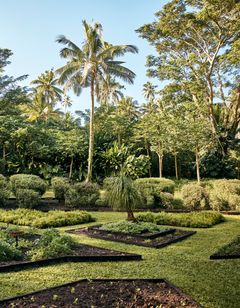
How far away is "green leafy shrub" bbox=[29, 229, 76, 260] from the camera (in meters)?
5.83

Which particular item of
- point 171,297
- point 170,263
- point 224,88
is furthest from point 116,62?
point 171,297

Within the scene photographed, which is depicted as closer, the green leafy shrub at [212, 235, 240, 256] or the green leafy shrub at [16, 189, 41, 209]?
the green leafy shrub at [212, 235, 240, 256]

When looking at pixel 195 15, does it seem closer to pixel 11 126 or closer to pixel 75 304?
pixel 11 126

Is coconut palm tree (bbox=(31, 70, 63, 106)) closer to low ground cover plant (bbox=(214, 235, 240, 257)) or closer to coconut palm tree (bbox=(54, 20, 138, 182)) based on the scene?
coconut palm tree (bbox=(54, 20, 138, 182))

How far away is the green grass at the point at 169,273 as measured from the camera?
434cm

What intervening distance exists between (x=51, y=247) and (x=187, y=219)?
5365 mm

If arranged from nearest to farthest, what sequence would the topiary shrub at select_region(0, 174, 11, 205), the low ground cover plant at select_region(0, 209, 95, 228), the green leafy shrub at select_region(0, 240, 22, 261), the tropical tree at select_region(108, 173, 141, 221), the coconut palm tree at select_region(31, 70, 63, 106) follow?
the green leafy shrub at select_region(0, 240, 22, 261), the tropical tree at select_region(108, 173, 141, 221), the low ground cover plant at select_region(0, 209, 95, 228), the topiary shrub at select_region(0, 174, 11, 205), the coconut palm tree at select_region(31, 70, 63, 106)

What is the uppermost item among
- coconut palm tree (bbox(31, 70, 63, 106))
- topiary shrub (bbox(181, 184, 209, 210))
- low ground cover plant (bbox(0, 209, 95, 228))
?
coconut palm tree (bbox(31, 70, 63, 106))

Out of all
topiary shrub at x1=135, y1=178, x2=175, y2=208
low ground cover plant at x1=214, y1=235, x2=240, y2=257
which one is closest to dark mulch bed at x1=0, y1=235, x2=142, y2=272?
low ground cover plant at x1=214, y1=235, x2=240, y2=257

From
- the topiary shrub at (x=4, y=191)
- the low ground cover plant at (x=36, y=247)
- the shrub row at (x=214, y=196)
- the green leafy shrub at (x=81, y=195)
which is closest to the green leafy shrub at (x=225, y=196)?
the shrub row at (x=214, y=196)

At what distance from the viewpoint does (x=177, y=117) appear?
70.1 ft

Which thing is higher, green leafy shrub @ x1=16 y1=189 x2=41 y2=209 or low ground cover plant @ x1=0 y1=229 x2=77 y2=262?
green leafy shrub @ x1=16 y1=189 x2=41 y2=209

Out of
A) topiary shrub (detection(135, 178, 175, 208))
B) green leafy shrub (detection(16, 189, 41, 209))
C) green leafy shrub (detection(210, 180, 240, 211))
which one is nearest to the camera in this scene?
green leafy shrub (detection(210, 180, 240, 211))

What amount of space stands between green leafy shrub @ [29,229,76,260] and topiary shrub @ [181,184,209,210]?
764 centimetres
